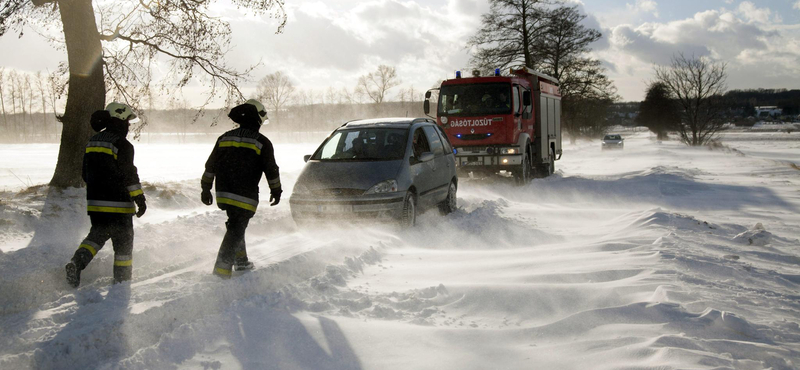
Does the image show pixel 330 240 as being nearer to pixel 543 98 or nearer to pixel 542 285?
pixel 542 285

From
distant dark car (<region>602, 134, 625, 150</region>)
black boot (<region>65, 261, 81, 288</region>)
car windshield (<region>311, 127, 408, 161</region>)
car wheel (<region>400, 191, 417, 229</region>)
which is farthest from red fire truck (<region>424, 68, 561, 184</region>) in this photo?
distant dark car (<region>602, 134, 625, 150</region>)

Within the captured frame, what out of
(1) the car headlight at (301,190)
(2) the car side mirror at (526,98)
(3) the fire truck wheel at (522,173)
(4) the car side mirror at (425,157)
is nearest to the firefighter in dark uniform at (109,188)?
(1) the car headlight at (301,190)

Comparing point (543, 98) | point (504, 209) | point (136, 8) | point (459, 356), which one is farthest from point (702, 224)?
point (136, 8)

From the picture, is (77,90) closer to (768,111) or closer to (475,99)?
(475,99)

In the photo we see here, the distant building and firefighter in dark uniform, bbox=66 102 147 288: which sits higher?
the distant building

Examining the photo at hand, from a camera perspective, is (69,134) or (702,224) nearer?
(702,224)

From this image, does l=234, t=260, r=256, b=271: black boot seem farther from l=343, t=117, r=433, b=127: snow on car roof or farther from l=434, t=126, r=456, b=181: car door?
l=434, t=126, r=456, b=181: car door

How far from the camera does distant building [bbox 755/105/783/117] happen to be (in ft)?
441

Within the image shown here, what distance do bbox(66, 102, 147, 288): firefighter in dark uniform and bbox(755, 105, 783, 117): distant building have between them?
6105 inches

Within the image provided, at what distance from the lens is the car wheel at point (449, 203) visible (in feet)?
31.8

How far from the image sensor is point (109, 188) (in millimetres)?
4926

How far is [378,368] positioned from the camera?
3.25 meters

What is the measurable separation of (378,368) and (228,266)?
238 centimetres

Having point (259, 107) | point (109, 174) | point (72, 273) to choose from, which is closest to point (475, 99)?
point (259, 107)
